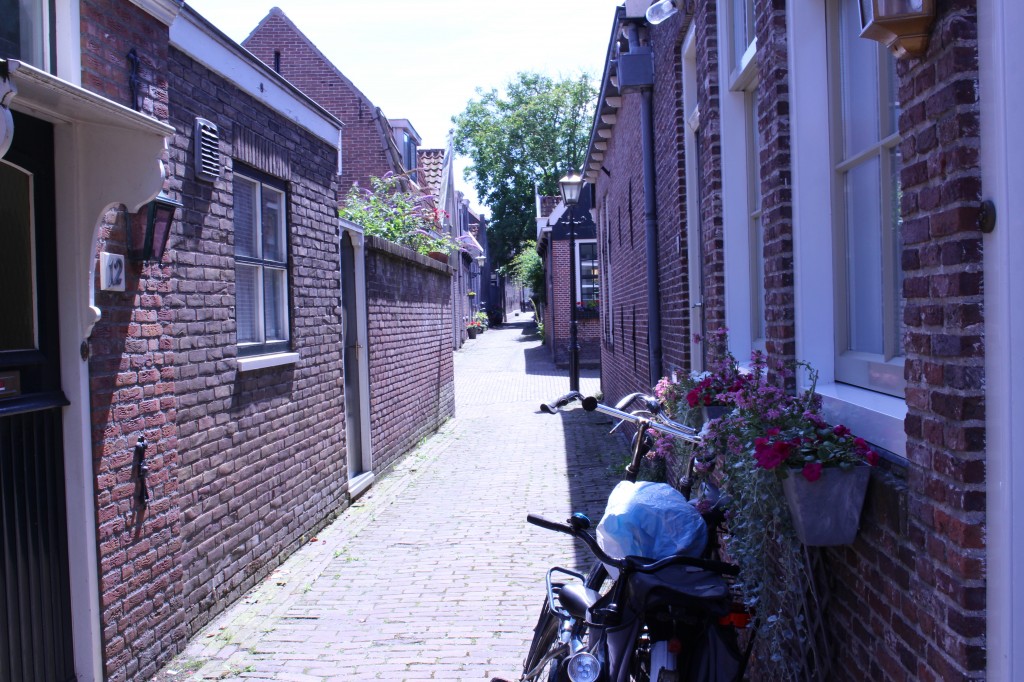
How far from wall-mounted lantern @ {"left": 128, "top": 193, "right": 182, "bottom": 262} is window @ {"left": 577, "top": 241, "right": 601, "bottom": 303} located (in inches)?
864

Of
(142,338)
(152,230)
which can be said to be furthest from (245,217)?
(142,338)

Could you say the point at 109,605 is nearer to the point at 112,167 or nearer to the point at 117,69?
the point at 112,167

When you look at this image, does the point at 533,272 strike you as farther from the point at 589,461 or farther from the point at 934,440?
the point at 934,440

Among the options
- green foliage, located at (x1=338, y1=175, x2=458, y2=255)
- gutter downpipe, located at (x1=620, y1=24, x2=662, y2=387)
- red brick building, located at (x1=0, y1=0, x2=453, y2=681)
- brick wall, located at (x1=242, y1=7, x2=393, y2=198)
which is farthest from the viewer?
brick wall, located at (x1=242, y1=7, x2=393, y2=198)

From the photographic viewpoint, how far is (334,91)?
23.2m

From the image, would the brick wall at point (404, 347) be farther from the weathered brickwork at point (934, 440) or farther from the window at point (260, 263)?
the weathered brickwork at point (934, 440)

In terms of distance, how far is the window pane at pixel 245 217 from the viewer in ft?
19.5

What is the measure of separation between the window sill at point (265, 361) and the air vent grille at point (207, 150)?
118 centimetres

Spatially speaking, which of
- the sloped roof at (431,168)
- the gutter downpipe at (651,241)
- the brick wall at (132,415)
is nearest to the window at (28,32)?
the brick wall at (132,415)

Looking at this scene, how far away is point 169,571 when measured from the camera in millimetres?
4570

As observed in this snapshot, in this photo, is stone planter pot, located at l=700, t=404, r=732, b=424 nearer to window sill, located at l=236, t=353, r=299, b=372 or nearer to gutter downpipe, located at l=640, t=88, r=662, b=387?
window sill, located at l=236, t=353, r=299, b=372

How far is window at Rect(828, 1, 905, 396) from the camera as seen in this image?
2877 mm

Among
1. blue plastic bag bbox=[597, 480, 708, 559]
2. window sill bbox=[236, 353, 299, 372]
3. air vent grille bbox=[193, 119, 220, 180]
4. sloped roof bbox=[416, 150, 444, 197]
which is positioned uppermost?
sloped roof bbox=[416, 150, 444, 197]

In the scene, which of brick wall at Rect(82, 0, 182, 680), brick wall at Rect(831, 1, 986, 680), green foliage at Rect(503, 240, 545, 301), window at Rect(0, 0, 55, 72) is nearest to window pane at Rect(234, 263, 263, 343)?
brick wall at Rect(82, 0, 182, 680)
